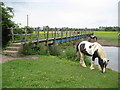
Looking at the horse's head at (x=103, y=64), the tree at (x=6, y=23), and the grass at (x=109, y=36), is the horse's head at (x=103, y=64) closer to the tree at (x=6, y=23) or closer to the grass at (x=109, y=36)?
the tree at (x=6, y=23)

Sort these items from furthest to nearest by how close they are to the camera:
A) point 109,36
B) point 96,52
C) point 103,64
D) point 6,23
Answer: point 109,36, point 6,23, point 96,52, point 103,64

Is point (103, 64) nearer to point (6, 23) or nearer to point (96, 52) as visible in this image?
point (96, 52)

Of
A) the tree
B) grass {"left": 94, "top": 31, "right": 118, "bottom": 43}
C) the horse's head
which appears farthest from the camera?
grass {"left": 94, "top": 31, "right": 118, "bottom": 43}

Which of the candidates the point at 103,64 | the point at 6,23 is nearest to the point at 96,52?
the point at 103,64

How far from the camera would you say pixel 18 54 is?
457 inches

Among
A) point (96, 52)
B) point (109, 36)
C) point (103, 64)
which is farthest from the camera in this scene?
point (109, 36)

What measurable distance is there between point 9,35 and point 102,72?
9.02 meters

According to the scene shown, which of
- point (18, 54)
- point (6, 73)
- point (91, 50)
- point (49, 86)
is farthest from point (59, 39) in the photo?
point (49, 86)

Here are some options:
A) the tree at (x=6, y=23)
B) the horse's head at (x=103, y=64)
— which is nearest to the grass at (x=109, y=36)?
the tree at (x=6, y=23)

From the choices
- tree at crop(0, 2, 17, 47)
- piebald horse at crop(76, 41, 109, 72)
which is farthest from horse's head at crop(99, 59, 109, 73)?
tree at crop(0, 2, 17, 47)

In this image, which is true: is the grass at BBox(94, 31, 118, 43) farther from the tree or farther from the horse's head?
the horse's head

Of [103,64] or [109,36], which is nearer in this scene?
[103,64]

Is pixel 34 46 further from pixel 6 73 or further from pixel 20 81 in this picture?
pixel 20 81

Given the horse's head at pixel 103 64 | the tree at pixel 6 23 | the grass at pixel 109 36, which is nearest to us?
the horse's head at pixel 103 64
